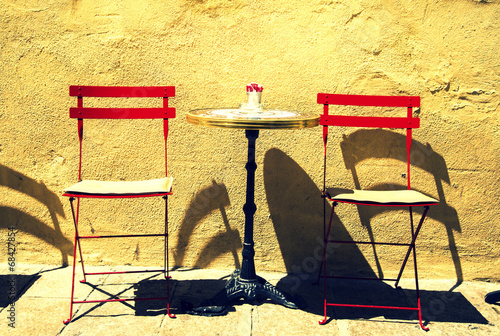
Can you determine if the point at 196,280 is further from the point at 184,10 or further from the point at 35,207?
the point at 184,10

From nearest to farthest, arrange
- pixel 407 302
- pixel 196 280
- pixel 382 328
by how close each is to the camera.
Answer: pixel 382 328 → pixel 407 302 → pixel 196 280

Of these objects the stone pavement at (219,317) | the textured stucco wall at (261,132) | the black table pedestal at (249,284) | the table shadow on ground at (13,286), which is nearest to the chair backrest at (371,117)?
the textured stucco wall at (261,132)

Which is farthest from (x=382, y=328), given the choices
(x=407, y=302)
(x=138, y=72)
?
(x=138, y=72)

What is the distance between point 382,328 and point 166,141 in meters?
1.77

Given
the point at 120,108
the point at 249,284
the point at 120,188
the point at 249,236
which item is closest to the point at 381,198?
the point at 249,236

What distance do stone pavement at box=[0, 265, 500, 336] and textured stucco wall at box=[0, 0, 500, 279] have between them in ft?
0.57

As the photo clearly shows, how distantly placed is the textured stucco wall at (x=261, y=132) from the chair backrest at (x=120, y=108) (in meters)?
0.18

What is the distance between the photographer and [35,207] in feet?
11.6

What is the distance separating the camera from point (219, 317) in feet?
9.46

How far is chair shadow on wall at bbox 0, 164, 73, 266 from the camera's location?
3500 millimetres

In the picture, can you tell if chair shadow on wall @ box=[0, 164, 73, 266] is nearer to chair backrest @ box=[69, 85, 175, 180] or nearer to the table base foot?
chair backrest @ box=[69, 85, 175, 180]

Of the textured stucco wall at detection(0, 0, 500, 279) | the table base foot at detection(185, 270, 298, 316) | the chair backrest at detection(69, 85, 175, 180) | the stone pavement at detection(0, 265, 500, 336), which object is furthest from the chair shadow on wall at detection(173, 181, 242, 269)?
the chair backrest at detection(69, 85, 175, 180)

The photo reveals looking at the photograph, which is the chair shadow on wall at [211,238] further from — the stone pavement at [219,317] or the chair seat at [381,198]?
the chair seat at [381,198]

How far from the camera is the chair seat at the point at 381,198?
9.07 ft
